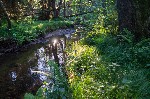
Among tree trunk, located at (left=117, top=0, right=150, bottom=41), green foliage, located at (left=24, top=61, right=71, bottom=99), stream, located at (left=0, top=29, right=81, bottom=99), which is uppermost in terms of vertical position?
tree trunk, located at (left=117, top=0, right=150, bottom=41)

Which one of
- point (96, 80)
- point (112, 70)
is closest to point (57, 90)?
point (96, 80)

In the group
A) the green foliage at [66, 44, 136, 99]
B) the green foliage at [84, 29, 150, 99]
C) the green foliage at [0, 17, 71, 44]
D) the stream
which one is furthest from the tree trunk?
the green foliage at [0, 17, 71, 44]

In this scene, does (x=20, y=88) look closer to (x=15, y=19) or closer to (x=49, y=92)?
(x=49, y=92)

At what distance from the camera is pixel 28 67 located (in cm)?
1410

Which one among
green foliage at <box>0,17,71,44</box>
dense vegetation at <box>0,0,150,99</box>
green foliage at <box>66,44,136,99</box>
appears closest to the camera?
green foliage at <box>66,44,136,99</box>

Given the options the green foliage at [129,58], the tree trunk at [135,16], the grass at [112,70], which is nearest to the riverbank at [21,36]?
the green foliage at [129,58]

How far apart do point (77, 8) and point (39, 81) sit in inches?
1354

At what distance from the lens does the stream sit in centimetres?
1080

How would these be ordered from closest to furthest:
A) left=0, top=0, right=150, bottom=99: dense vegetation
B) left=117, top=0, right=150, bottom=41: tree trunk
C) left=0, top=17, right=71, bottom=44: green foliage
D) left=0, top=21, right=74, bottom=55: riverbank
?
left=0, top=0, right=150, bottom=99: dense vegetation < left=117, top=0, right=150, bottom=41: tree trunk < left=0, top=21, right=74, bottom=55: riverbank < left=0, top=17, right=71, bottom=44: green foliage

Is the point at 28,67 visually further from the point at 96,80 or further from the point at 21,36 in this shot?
the point at 96,80

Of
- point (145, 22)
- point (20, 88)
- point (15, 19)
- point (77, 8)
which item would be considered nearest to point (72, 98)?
point (20, 88)

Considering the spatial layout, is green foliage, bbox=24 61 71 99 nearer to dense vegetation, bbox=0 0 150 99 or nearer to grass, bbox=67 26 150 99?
dense vegetation, bbox=0 0 150 99

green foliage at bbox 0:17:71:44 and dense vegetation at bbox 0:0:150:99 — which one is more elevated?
dense vegetation at bbox 0:0:150:99

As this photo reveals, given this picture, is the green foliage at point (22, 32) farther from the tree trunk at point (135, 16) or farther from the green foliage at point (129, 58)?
the tree trunk at point (135, 16)
